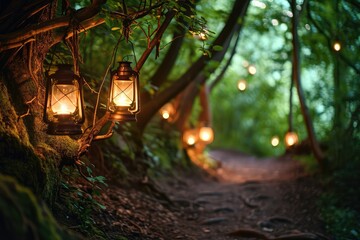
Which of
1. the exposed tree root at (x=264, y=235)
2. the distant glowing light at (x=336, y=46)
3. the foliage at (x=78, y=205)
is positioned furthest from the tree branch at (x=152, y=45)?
the distant glowing light at (x=336, y=46)

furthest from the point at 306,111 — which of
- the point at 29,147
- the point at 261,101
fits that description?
the point at 261,101

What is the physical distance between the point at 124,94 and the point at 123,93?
0.7 inches

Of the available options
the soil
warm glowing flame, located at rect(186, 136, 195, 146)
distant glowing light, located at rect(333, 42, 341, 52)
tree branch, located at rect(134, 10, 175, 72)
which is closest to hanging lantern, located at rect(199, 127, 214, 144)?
warm glowing flame, located at rect(186, 136, 195, 146)

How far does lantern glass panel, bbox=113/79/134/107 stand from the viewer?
17.1 feet

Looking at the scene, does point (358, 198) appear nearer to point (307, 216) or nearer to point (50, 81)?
point (307, 216)

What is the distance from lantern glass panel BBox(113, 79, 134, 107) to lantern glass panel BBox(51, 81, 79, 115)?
1.68 feet

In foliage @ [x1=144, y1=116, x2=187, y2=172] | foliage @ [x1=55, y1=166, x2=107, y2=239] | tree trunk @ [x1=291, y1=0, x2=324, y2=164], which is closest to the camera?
foliage @ [x1=55, y1=166, x2=107, y2=239]

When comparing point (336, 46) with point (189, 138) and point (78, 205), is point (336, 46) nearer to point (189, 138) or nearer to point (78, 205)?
point (189, 138)

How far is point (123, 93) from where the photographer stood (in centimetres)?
523

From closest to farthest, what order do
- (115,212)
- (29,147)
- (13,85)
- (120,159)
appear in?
(29,147) → (13,85) → (115,212) → (120,159)

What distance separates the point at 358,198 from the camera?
9.24m

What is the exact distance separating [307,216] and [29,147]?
653 centimetres

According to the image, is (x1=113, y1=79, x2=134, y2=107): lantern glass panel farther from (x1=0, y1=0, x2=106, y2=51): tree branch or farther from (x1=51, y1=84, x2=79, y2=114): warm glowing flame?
(x1=0, y1=0, x2=106, y2=51): tree branch

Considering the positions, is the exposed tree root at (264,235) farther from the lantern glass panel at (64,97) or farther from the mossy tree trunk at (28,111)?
the lantern glass panel at (64,97)
